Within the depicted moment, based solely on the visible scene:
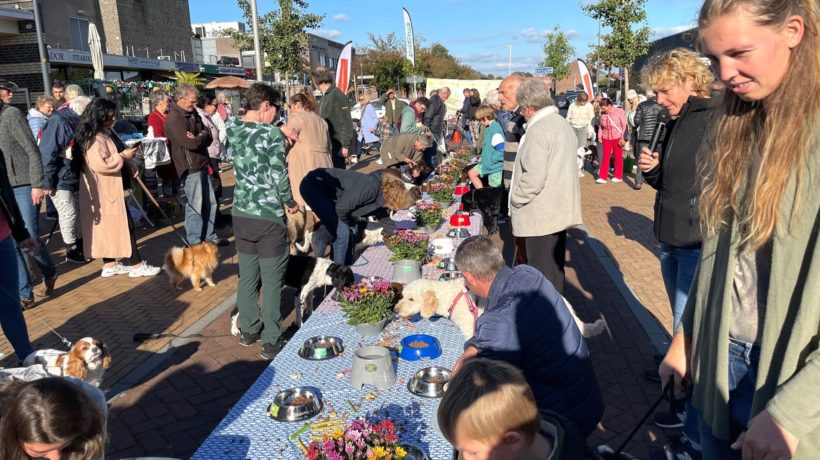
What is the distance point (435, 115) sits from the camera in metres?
14.7

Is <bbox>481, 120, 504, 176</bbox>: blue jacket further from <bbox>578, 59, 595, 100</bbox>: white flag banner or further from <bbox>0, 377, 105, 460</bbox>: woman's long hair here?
<bbox>578, 59, 595, 100</bbox>: white flag banner

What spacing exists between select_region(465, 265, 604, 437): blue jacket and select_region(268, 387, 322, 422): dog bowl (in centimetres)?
76

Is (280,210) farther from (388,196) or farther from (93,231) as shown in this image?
(93,231)

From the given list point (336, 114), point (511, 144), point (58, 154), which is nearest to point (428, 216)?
point (511, 144)

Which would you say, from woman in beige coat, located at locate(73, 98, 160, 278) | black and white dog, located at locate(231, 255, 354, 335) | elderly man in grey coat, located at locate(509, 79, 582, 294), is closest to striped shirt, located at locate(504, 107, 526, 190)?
elderly man in grey coat, located at locate(509, 79, 582, 294)

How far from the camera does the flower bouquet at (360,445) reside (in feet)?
6.72

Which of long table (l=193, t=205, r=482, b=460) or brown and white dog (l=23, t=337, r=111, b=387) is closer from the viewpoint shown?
long table (l=193, t=205, r=482, b=460)

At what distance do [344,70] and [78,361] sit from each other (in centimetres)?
881

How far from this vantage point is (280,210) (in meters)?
4.43

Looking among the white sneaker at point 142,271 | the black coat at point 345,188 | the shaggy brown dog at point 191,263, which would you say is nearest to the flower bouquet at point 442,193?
the black coat at point 345,188

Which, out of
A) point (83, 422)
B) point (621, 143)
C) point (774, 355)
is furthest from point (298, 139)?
point (621, 143)

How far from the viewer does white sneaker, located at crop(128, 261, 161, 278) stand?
685 cm

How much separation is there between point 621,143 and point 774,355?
12.3 metres

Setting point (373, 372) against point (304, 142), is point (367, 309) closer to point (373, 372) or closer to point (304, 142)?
point (373, 372)
